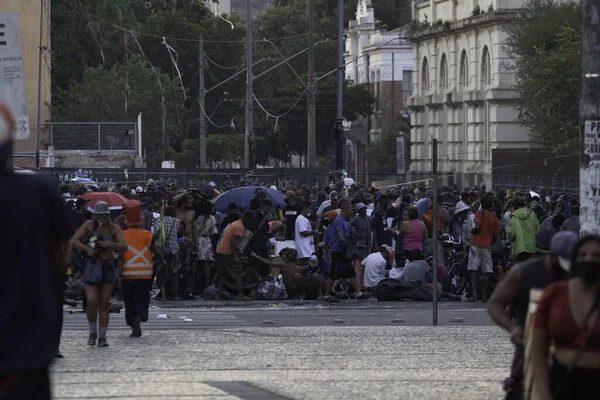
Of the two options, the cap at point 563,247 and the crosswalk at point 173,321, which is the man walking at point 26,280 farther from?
the crosswalk at point 173,321

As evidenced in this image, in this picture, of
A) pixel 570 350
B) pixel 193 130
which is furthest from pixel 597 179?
pixel 193 130

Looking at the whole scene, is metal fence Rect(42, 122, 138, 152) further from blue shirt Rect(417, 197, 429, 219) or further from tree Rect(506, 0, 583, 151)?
blue shirt Rect(417, 197, 429, 219)

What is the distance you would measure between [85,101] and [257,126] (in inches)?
933

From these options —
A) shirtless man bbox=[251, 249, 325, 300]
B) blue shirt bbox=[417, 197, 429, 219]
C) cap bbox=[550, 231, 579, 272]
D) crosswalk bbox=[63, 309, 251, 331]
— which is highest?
blue shirt bbox=[417, 197, 429, 219]

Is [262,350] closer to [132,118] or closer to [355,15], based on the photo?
[132,118]

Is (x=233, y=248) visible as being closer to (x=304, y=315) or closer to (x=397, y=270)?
(x=397, y=270)

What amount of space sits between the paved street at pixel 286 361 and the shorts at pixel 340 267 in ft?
13.9

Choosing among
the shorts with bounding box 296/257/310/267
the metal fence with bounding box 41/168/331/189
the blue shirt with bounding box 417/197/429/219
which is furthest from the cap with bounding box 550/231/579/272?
the metal fence with bounding box 41/168/331/189

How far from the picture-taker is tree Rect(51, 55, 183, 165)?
76125mm

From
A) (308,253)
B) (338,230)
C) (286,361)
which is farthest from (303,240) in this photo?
(286,361)

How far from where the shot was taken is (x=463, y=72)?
69.7 meters

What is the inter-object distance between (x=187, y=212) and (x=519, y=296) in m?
17.0

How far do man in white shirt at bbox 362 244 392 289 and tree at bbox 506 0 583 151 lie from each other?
73.2 feet

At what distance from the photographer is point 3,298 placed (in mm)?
6703
